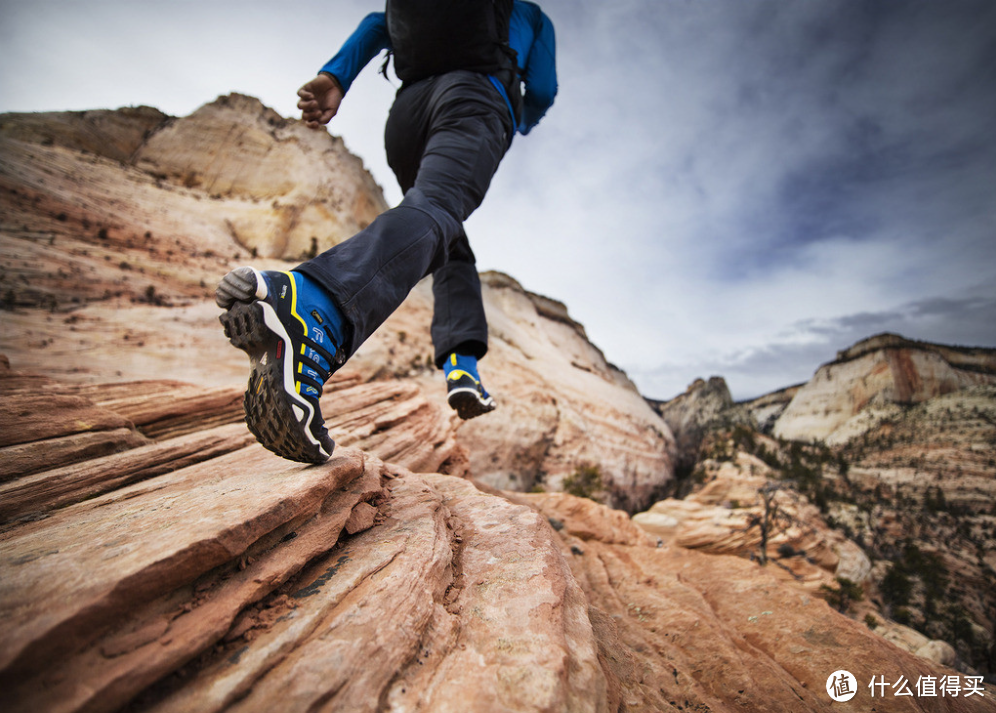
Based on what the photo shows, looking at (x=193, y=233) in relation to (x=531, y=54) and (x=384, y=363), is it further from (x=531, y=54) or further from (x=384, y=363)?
(x=531, y=54)

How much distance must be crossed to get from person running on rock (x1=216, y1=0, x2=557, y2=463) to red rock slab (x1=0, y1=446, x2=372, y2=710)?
0.25 m

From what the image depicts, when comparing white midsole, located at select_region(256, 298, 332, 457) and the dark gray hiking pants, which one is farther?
the dark gray hiking pants

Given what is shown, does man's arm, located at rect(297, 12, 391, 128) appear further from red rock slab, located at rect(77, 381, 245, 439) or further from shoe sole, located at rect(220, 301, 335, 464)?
red rock slab, located at rect(77, 381, 245, 439)

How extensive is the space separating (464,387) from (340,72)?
2.12m

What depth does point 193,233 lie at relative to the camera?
40.7 ft

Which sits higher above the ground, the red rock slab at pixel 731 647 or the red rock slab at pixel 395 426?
the red rock slab at pixel 395 426

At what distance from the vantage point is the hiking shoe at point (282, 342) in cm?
144

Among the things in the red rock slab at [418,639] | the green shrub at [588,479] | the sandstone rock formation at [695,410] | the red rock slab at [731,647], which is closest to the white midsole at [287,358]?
the red rock slab at [418,639]

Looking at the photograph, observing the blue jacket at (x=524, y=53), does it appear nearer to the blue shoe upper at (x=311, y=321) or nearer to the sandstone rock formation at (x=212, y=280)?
the blue shoe upper at (x=311, y=321)

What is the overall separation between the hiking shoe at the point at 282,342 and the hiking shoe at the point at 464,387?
4.46 feet

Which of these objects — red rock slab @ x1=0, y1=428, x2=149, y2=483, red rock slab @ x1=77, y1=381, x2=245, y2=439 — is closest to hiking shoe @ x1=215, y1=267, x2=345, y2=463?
red rock slab @ x1=0, y1=428, x2=149, y2=483

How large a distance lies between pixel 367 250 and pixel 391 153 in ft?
4.48

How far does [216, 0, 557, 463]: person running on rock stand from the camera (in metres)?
1.50

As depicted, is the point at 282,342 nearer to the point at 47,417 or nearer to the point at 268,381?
the point at 268,381
